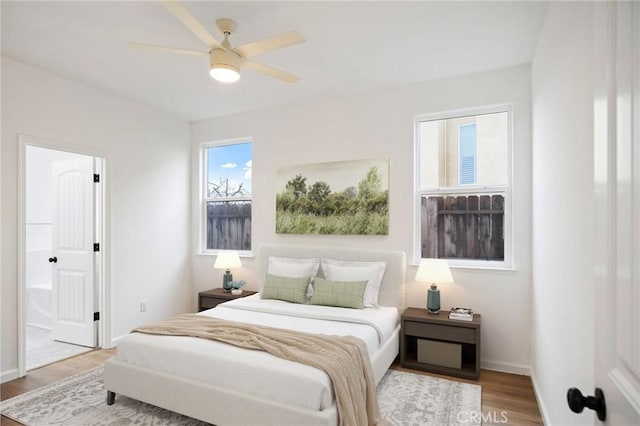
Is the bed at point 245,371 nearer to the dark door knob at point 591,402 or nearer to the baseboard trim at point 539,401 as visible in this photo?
the baseboard trim at point 539,401

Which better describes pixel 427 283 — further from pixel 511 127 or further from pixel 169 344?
pixel 169 344

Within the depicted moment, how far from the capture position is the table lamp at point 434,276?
340 centimetres

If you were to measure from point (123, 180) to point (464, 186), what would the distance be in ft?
12.8

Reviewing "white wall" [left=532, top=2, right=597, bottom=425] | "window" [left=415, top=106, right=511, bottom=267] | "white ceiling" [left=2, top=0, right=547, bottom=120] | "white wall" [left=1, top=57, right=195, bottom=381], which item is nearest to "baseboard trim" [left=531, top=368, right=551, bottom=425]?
"white wall" [left=532, top=2, right=597, bottom=425]

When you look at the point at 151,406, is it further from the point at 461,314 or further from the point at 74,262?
the point at 461,314

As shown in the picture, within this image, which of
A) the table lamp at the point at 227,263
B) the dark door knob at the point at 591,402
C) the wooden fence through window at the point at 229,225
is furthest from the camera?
the wooden fence through window at the point at 229,225

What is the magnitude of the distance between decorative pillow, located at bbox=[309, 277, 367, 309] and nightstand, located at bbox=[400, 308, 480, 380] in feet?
1.57

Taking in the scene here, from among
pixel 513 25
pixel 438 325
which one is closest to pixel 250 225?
pixel 438 325

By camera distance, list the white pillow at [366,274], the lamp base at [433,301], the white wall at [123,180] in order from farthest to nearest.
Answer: the white pillow at [366,274] → the lamp base at [433,301] → the white wall at [123,180]

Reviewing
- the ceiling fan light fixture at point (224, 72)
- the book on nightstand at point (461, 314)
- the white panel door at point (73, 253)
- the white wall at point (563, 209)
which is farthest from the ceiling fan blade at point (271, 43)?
the white panel door at point (73, 253)

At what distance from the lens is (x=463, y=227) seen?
369 cm

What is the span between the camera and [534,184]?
10.2 feet

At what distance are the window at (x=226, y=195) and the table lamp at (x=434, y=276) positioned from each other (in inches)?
95.6

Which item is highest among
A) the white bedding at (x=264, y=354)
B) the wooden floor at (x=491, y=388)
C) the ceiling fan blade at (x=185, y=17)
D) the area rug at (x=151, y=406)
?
the ceiling fan blade at (x=185, y=17)
